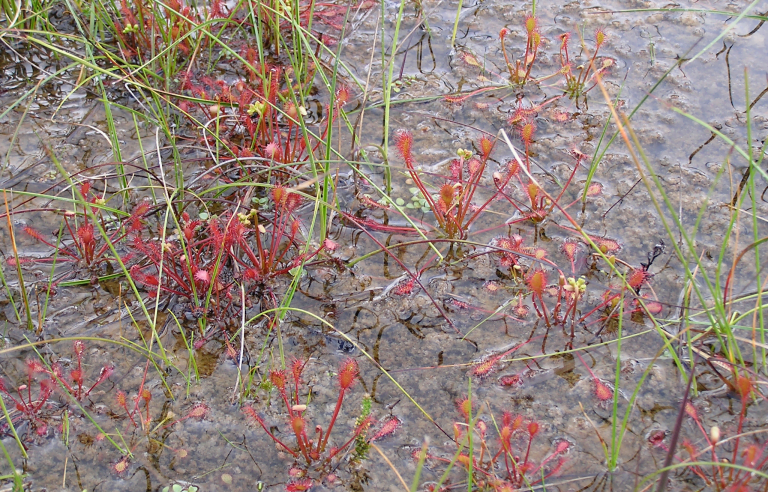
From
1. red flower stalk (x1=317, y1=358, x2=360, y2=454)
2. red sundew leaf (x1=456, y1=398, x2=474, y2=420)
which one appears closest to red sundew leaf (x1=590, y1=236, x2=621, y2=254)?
red sundew leaf (x1=456, y1=398, x2=474, y2=420)

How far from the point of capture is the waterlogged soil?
1.88 meters

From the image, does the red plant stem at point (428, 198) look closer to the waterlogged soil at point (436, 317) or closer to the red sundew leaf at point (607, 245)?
the waterlogged soil at point (436, 317)

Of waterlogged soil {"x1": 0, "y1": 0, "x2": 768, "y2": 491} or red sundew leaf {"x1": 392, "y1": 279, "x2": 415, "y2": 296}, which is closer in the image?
waterlogged soil {"x1": 0, "y1": 0, "x2": 768, "y2": 491}

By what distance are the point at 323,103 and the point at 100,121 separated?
3.76 ft

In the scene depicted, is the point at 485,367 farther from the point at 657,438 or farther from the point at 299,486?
the point at 299,486

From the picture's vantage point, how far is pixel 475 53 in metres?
3.42

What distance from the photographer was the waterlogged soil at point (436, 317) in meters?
1.88

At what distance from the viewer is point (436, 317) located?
226 centimetres

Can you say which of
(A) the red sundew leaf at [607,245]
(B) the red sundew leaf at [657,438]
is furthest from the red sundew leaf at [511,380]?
(A) the red sundew leaf at [607,245]

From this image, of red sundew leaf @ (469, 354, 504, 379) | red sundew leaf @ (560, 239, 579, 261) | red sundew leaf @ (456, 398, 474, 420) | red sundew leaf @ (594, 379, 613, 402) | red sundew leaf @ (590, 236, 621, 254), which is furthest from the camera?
red sundew leaf @ (590, 236, 621, 254)

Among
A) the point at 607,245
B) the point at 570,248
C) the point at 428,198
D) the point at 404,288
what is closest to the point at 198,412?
the point at 404,288

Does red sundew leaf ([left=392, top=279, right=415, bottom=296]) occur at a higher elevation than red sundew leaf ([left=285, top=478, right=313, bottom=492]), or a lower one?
higher

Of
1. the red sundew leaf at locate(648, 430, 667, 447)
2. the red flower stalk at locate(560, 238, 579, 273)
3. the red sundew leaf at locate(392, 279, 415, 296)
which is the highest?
the red flower stalk at locate(560, 238, 579, 273)

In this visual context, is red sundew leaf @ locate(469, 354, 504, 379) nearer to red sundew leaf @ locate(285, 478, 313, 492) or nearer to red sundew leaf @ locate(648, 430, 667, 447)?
red sundew leaf @ locate(648, 430, 667, 447)
